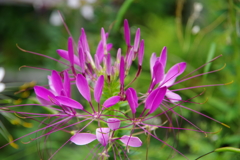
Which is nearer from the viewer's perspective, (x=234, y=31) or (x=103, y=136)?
(x=103, y=136)

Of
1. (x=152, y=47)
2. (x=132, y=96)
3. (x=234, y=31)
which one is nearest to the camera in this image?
(x=132, y=96)

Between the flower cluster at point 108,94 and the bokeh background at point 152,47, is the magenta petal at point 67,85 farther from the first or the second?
the bokeh background at point 152,47

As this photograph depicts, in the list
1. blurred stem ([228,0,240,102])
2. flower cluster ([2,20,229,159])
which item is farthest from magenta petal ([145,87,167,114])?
blurred stem ([228,0,240,102])

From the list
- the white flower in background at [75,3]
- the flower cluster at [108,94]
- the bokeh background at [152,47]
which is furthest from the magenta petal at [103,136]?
the white flower in background at [75,3]

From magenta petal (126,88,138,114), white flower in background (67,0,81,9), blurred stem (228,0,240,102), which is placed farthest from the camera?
white flower in background (67,0,81,9)

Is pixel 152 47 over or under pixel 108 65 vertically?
under

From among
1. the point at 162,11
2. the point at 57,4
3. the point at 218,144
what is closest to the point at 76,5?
the point at 57,4

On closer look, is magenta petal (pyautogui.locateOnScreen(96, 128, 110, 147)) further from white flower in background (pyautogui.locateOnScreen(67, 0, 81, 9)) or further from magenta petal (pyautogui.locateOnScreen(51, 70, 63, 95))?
white flower in background (pyautogui.locateOnScreen(67, 0, 81, 9))

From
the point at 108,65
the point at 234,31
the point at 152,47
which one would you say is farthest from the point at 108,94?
the point at 152,47

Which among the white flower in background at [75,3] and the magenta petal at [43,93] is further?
the white flower in background at [75,3]

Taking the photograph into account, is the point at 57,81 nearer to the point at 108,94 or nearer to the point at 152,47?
the point at 108,94
